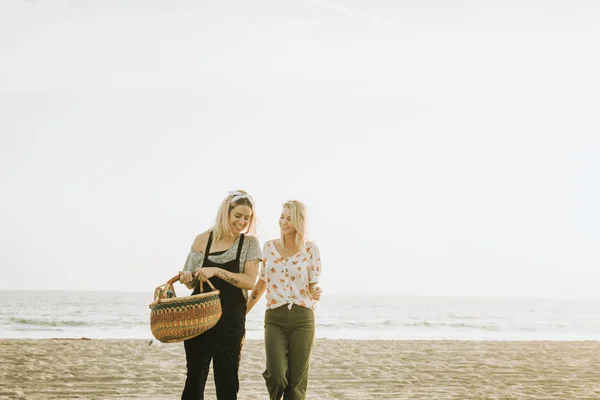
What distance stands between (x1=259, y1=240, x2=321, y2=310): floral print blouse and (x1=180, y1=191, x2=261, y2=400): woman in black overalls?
0.49 meters

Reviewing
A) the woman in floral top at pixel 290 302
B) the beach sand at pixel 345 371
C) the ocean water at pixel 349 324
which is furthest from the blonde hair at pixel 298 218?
the ocean water at pixel 349 324

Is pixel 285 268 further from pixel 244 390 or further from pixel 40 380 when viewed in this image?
pixel 40 380

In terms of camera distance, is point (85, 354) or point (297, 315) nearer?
point (297, 315)

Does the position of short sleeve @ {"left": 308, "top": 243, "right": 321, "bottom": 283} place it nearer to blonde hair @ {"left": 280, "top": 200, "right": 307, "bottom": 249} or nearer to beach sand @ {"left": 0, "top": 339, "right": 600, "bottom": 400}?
blonde hair @ {"left": 280, "top": 200, "right": 307, "bottom": 249}

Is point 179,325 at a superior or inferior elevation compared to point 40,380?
superior

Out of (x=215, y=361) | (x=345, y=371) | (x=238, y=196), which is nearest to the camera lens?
(x=215, y=361)

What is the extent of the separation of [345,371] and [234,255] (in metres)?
5.51

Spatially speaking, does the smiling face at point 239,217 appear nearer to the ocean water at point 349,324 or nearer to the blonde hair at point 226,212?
the blonde hair at point 226,212

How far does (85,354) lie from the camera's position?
10.5m

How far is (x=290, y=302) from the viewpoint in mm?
4281

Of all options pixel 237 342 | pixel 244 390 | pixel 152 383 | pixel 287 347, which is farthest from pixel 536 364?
pixel 237 342

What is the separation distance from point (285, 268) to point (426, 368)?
18.3 feet

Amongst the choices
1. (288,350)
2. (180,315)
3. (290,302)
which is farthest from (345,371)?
(180,315)

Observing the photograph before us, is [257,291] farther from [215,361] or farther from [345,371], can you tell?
[345,371]
